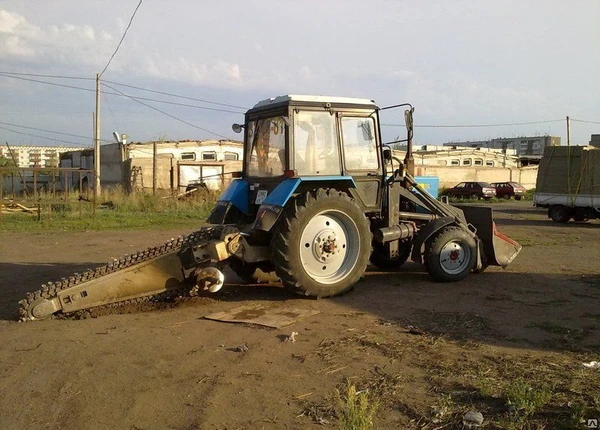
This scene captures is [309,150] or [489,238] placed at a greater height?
[309,150]

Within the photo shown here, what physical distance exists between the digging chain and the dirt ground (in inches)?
6.8

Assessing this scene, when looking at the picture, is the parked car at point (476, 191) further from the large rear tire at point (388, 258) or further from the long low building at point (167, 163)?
the large rear tire at point (388, 258)

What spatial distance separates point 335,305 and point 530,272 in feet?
14.0

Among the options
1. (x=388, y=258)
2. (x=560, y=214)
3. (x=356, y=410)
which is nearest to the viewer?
(x=356, y=410)

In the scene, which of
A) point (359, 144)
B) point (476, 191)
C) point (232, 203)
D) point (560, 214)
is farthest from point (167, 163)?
point (359, 144)

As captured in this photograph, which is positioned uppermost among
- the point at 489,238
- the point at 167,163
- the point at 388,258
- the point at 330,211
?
the point at 167,163

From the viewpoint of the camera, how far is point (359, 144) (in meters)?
8.19

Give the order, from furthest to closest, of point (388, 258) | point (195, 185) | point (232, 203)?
point (195, 185) → point (388, 258) → point (232, 203)

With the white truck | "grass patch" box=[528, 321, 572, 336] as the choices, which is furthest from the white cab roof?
the white truck

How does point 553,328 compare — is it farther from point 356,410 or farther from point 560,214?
point 560,214

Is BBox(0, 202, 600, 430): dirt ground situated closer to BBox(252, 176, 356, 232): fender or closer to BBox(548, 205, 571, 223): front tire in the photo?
BBox(252, 176, 356, 232): fender

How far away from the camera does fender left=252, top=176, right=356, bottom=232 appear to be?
710 cm

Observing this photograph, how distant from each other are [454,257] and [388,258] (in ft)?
3.58

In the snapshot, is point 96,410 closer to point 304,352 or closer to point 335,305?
point 304,352
